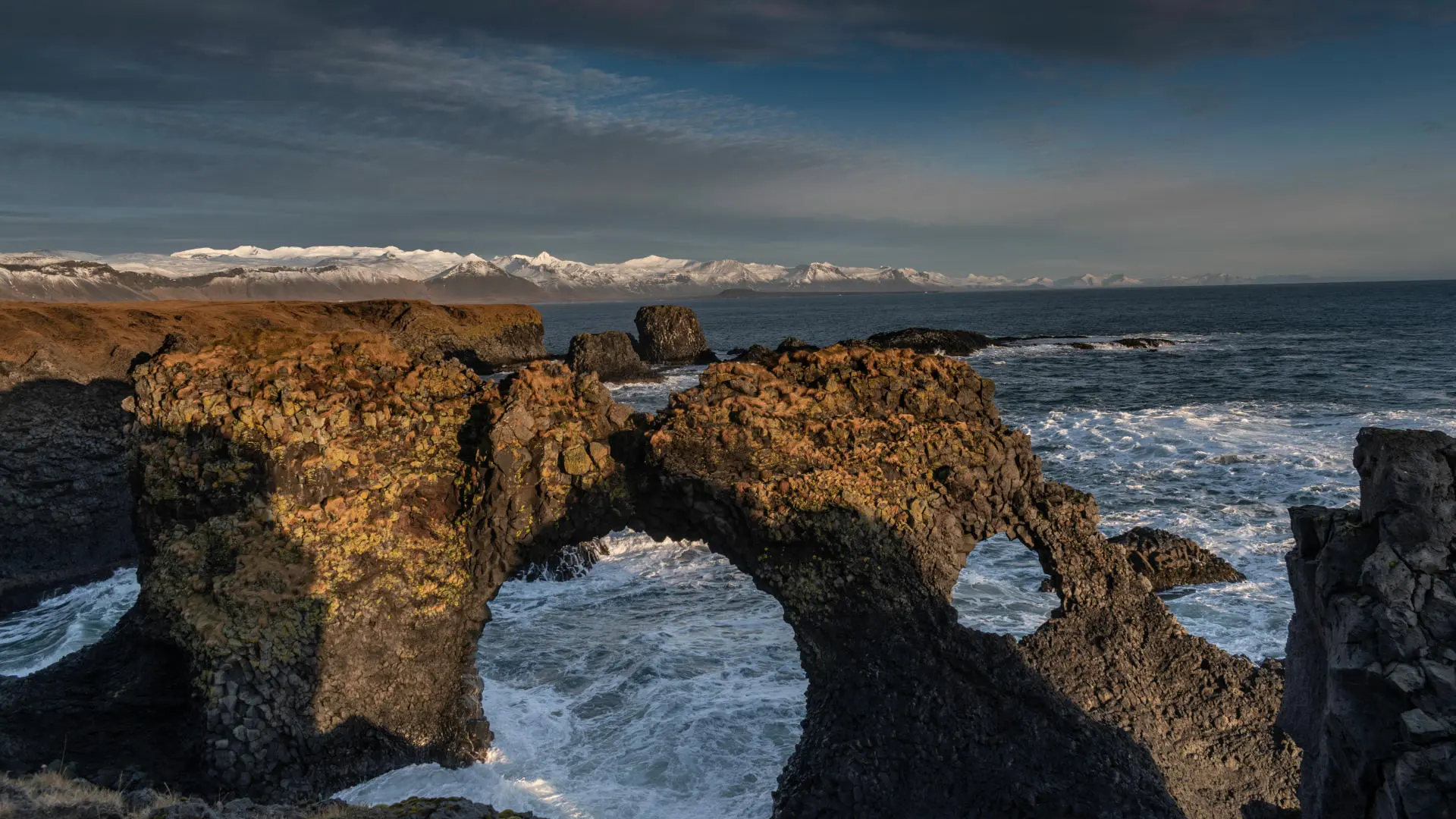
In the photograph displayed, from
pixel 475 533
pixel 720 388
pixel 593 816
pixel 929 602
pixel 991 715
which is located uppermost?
pixel 720 388

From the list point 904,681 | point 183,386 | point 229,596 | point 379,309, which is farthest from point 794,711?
point 379,309

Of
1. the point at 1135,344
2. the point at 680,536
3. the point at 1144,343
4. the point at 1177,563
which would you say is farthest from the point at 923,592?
the point at 1144,343

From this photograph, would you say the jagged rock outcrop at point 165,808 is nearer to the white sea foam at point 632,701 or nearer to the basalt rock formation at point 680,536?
the basalt rock formation at point 680,536

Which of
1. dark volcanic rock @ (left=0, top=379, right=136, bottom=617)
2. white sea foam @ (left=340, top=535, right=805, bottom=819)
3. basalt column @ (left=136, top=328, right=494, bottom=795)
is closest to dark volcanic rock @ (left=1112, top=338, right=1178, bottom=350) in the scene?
white sea foam @ (left=340, top=535, right=805, bottom=819)

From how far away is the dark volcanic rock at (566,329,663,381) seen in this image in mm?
71250

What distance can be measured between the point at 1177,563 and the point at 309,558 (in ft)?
70.6

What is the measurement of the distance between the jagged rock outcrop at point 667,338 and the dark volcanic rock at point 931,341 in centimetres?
1757

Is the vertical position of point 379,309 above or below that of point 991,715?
above

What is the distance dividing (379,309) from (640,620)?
60436 mm

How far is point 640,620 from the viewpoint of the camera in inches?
845

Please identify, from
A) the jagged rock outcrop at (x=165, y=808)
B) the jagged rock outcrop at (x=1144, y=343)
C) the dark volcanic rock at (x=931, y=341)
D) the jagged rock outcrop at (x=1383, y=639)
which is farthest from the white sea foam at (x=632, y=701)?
the jagged rock outcrop at (x=1144, y=343)

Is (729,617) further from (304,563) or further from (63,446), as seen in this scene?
(63,446)

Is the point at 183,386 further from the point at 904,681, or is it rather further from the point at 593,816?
the point at 904,681

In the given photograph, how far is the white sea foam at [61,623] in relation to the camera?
20.4 metres
